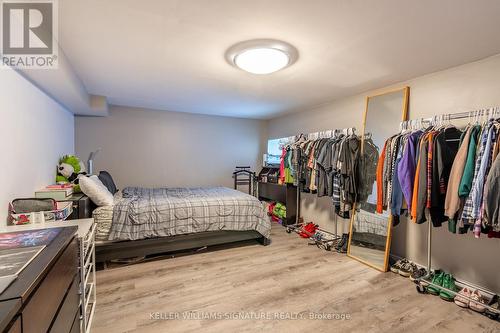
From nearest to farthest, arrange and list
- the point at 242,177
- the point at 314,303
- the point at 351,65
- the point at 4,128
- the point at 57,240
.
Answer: the point at 57,240
the point at 4,128
the point at 314,303
the point at 351,65
the point at 242,177

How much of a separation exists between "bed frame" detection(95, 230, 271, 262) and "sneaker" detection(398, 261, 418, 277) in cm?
167

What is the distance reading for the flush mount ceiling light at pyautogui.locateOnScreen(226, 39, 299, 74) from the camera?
6.29 ft

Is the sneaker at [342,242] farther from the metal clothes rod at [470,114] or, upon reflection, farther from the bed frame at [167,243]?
the metal clothes rod at [470,114]

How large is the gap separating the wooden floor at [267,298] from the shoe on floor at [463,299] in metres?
0.05

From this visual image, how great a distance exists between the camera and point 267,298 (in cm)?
209

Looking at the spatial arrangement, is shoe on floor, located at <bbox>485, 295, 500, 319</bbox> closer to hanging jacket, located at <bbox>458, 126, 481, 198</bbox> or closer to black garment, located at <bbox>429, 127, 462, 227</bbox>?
black garment, located at <bbox>429, 127, 462, 227</bbox>

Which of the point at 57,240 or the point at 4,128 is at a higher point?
the point at 4,128

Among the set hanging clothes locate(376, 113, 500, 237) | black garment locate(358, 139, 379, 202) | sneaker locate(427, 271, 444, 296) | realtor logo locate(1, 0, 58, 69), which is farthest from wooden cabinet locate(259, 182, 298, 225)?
realtor logo locate(1, 0, 58, 69)

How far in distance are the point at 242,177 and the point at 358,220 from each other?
9.51 ft

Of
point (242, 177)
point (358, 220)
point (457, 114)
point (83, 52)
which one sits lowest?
point (358, 220)

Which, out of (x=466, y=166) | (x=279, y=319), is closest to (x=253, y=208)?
(x=279, y=319)

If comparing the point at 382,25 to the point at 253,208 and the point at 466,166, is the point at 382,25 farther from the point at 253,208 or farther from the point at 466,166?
the point at 253,208

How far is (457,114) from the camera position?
219 centimetres

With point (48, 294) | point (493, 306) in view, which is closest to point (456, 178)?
point (493, 306)
